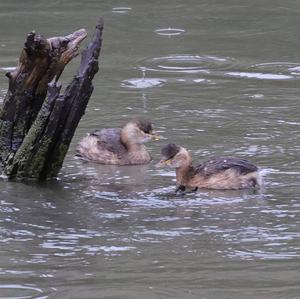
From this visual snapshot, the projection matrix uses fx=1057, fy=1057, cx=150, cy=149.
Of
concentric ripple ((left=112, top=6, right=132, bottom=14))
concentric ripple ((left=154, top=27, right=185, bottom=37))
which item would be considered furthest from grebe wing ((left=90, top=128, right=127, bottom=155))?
concentric ripple ((left=112, top=6, right=132, bottom=14))

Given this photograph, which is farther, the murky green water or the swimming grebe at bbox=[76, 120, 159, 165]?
the swimming grebe at bbox=[76, 120, 159, 165]

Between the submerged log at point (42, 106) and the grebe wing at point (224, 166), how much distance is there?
1.18 metres

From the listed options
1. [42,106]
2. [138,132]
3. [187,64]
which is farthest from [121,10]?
[42,106]

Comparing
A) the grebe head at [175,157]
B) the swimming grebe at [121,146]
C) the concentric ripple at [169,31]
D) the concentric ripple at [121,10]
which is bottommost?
the swimming grebe at [121,146]

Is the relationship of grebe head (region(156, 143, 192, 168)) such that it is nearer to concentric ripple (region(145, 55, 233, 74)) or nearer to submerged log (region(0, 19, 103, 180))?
submerged log (region(0, 19, 103, 180))

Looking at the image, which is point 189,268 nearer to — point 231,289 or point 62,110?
point 231,289

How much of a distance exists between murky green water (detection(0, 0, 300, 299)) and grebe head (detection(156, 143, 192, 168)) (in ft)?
0.63

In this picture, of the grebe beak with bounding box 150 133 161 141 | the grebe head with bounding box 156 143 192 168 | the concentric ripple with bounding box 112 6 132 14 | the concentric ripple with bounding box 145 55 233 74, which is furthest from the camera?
the concentric ripple with bounding box 112 6 132 14

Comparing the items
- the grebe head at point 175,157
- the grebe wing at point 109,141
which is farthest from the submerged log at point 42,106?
the grebe wing at point 109,141

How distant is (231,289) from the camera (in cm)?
618

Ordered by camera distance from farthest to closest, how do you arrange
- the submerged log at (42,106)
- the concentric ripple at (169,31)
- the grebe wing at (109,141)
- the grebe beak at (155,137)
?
1. the concentric ripple at (169,31)
2. the grebe beak at (155,137)
3. the grebe wing at (109,141)
4. the submerged log at (42,106)

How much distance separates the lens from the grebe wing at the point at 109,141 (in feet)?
34.0

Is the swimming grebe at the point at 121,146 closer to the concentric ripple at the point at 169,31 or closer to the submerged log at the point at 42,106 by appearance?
the submerged log at the point at 42,106

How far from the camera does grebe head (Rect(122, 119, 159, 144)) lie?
10.3m
